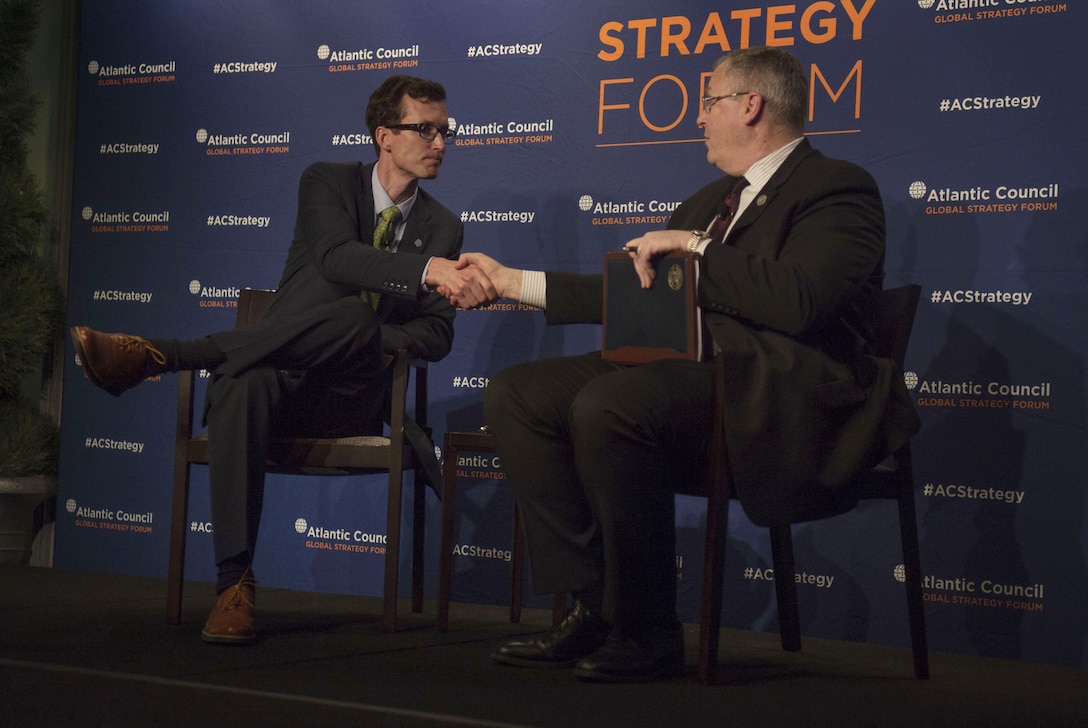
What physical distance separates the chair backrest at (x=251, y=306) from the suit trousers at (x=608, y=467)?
3.85 feet

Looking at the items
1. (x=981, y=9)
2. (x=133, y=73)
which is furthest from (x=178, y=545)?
(x=981, y=9)

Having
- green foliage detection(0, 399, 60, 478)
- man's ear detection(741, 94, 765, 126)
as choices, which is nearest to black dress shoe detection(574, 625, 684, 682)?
man's ear detection(741, 94, 765, 126)

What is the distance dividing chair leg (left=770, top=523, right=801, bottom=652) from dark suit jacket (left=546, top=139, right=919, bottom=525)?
40 centimetres

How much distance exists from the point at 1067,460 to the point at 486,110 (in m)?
1.99

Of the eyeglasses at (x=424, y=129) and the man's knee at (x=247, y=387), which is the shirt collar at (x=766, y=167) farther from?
the man's knee at (x=247, y=387)

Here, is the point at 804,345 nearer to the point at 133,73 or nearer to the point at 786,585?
the point at 786,585

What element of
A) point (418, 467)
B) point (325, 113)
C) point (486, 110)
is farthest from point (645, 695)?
point (325, 113)

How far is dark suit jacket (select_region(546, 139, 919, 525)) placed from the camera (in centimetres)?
225

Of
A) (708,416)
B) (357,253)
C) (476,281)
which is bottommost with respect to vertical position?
(708,416)

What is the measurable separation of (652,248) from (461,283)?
0.56m

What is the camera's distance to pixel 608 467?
2234mm

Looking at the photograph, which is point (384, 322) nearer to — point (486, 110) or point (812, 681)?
point (486, 110)

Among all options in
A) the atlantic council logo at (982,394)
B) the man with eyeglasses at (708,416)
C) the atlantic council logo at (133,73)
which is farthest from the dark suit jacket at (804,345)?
the atlantic council logo at (133,73)

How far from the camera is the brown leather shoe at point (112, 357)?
263 centimetres
